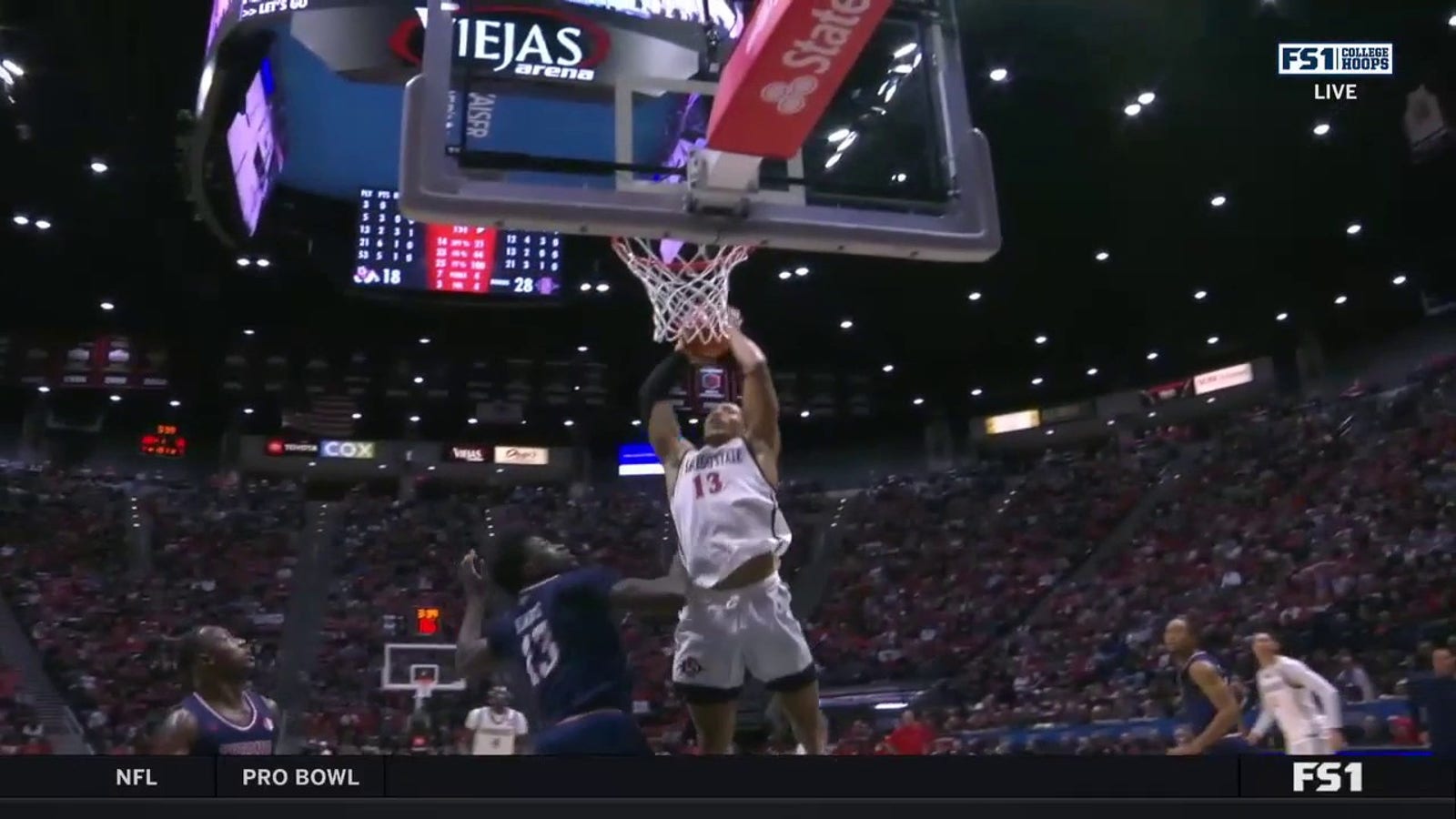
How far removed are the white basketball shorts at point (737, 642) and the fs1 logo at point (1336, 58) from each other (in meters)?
9.31

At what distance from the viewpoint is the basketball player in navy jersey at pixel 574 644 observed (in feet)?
12.3

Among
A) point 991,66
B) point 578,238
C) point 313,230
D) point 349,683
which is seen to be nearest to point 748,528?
point 578,238

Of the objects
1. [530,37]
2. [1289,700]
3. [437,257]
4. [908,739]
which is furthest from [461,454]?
[1289,700]

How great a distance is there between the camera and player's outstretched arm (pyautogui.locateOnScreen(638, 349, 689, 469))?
4.59 meters

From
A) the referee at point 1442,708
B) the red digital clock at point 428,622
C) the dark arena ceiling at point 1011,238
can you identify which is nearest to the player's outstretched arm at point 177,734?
the dark arena ceiling at point 1011,238

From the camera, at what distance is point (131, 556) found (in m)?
20.5

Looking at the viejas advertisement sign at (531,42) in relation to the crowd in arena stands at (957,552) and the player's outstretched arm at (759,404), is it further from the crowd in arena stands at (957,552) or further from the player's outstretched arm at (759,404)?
the crowd in arena stands at (957,552)

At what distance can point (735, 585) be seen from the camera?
429cm

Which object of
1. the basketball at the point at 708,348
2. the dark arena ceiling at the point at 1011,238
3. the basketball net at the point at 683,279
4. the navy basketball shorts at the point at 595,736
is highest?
the dark arena ceiling at the point at 1011,238

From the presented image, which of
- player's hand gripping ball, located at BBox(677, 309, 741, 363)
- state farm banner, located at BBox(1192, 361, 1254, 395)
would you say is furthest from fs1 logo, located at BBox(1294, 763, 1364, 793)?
state farm banner, located at BBox(1192, 361, 1254, 395)

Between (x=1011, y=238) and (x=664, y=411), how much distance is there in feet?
42.8

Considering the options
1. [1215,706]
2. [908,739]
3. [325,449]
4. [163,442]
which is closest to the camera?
[1215,706]

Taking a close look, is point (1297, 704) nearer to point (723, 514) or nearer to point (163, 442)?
point (723, 514)

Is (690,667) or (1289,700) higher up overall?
(690,667)
